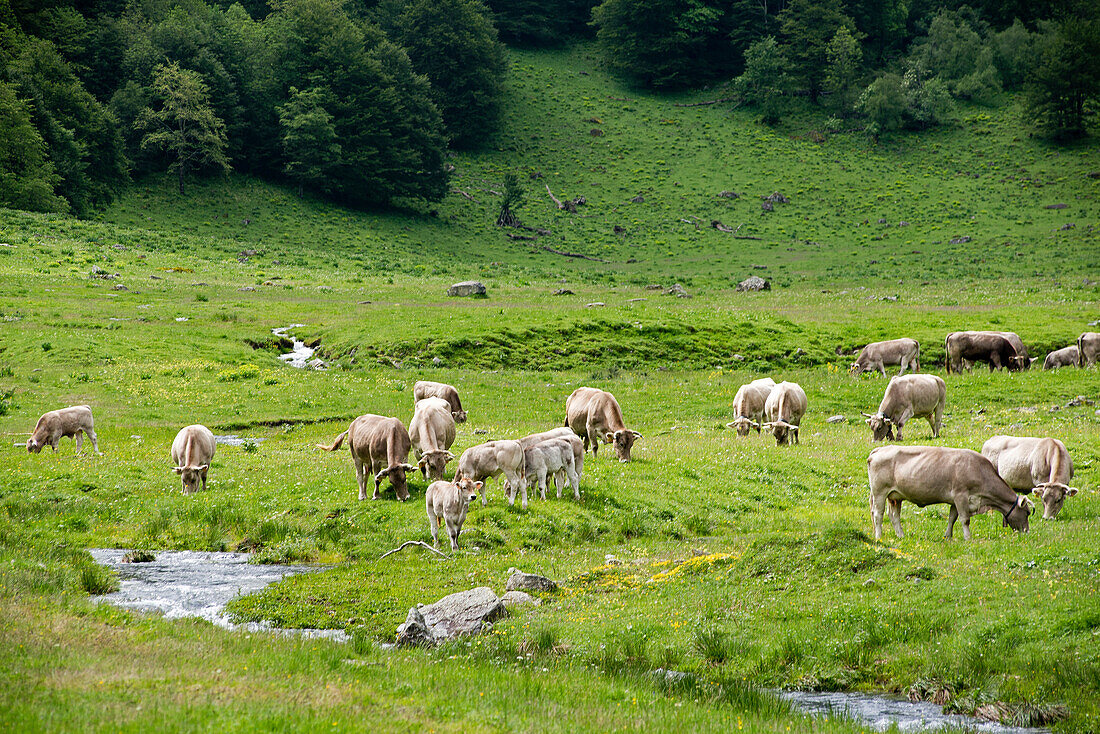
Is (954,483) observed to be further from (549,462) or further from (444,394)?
(444,394)

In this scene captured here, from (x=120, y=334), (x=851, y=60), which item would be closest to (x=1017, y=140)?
(x=851, y=60)

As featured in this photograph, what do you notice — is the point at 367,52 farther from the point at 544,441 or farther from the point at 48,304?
the point at 544,441

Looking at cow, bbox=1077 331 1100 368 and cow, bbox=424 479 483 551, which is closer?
cow, bbox=424 479 483 551

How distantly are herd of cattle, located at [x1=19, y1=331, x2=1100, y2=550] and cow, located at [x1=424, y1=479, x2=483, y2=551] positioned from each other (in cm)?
2

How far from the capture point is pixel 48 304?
47969 millimetres

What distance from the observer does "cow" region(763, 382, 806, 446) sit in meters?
29.0

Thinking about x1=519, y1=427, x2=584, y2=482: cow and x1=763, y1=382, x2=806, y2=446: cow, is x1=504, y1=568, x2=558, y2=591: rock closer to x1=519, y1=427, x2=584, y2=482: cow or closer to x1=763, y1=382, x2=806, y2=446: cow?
x1=519, y1=427, x2=584, y2=482: cow

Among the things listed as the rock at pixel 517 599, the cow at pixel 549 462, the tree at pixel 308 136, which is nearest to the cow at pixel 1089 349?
the cow at pixel 549 462

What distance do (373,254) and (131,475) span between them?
6032 centimetres

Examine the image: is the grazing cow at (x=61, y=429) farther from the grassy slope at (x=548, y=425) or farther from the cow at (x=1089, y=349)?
the cow at (x=1089, y=349)

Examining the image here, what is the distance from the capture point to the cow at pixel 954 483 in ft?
55.1

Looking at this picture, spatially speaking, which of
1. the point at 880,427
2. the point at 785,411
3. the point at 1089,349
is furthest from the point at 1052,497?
the point at 1089,349

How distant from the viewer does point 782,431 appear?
2909 centimetres

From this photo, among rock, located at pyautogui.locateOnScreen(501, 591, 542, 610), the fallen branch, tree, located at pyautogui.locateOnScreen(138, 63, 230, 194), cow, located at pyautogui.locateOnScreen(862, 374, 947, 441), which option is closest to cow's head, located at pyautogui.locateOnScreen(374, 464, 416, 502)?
the fallen branch
